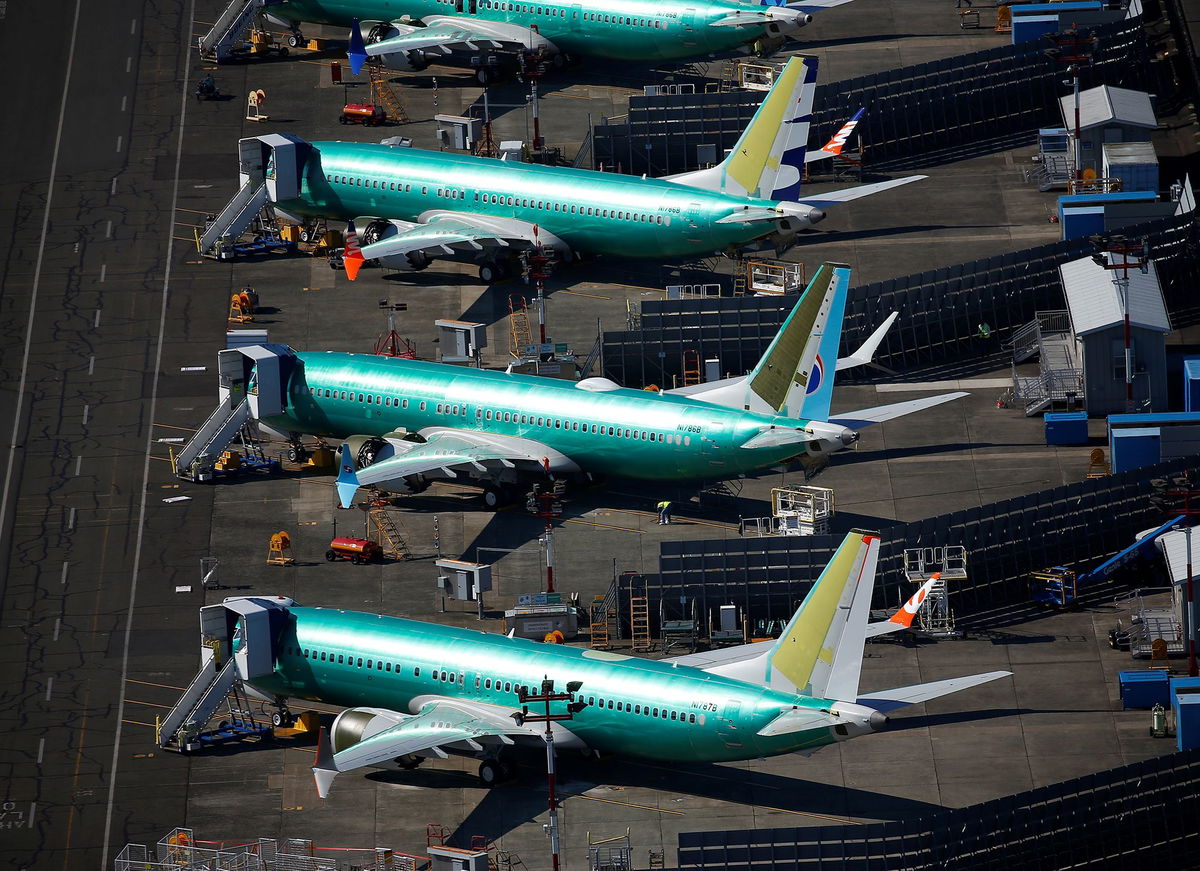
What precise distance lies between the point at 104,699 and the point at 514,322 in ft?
115

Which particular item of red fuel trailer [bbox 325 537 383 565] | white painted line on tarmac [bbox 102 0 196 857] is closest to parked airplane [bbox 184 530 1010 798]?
white painted line on tarmac [bbox 102 0 196 857]

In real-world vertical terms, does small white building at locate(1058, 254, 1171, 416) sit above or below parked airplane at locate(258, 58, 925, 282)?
below

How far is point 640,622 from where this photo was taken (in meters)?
112

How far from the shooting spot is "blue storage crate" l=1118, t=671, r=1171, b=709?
106 meters

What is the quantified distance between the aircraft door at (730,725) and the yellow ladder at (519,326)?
3797cm

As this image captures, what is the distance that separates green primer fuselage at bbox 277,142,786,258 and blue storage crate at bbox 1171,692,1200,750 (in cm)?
3912

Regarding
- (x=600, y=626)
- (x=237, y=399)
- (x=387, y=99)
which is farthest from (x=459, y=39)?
(x=600, y=626)

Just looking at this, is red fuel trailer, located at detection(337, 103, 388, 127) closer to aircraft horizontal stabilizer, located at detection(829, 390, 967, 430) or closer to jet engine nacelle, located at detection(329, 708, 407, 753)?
aircraft horizontal stabilizer, located at detection(829, 390, 967, 430)

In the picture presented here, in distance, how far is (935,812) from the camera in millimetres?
99312

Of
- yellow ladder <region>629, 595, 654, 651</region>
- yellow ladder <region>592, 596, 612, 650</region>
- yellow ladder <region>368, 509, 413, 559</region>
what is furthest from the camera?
yellow ladder <region>368, 509, 413, 559</region>

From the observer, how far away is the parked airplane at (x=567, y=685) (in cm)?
9412

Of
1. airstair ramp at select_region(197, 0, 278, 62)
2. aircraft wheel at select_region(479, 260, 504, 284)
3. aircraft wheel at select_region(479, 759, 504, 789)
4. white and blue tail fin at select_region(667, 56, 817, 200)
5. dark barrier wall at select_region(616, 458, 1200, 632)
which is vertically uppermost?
airstair ramp at select_region(197, 0, 278, 62)

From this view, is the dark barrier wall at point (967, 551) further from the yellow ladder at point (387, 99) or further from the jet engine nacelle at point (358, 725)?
the yellow ladder at point (387, 99)

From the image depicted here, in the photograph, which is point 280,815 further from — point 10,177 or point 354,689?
point 10,177
